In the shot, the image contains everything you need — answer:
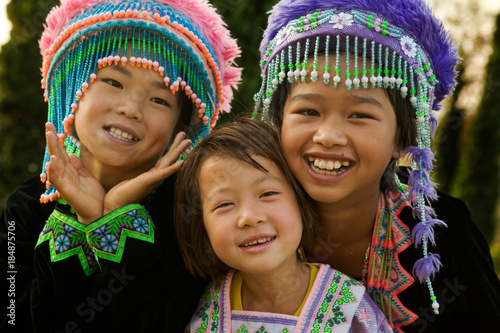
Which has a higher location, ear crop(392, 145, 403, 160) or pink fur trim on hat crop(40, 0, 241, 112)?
pink fur trim on hat crop(40, 0, 241, 112)

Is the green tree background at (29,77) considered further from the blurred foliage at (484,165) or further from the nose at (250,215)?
the blurred foliage at (484,165)

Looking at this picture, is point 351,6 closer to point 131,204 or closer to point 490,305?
point 131,204

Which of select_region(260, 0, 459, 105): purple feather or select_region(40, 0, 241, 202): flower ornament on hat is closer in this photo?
select_region(260, 0, 459, 105): purple feather

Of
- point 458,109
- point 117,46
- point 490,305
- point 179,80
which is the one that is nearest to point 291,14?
point 179,80

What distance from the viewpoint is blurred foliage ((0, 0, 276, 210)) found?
4172 millimetres

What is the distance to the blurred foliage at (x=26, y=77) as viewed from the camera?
4172 mm

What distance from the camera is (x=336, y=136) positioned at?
1.80 m

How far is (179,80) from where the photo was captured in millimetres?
2199

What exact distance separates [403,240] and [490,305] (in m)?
0.43

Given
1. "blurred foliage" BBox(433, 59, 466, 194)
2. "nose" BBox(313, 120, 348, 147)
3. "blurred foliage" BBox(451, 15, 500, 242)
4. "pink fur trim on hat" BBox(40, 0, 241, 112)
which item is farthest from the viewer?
"blurred foliage" BBox(433, 59, 466, 194)

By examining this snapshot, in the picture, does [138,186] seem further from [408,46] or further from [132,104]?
[408,46]

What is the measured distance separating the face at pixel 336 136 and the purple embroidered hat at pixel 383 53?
0.05m

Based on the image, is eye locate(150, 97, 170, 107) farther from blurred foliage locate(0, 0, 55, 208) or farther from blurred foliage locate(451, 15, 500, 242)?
blurred foliage locate(451, 15, 500, 242)

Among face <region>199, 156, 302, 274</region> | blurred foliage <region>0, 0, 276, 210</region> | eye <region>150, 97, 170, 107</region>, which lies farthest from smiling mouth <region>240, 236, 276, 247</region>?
blurred foliage <region>0, 0, 276, 210</region>
